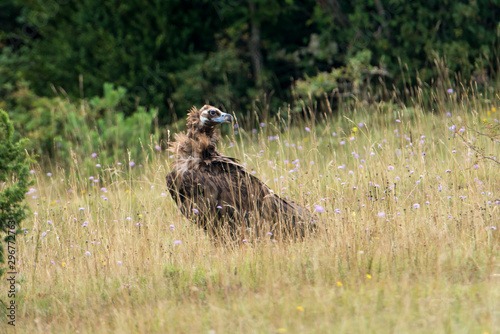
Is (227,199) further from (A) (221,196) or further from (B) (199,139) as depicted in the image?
(B) (199,139)

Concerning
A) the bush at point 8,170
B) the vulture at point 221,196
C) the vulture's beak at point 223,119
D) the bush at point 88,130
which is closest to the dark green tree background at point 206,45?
the bush at point 88,130

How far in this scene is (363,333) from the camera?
3.90 m

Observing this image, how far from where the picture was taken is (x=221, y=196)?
6.06 m

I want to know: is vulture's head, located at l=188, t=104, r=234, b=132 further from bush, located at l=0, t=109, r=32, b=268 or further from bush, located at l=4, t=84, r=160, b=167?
bush, located at l=4, t=84, r=160, b=167

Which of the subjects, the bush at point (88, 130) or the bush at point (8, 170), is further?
the bush at point (88, 130)

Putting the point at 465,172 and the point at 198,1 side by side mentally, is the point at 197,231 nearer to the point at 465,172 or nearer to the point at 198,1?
the point at 465,172

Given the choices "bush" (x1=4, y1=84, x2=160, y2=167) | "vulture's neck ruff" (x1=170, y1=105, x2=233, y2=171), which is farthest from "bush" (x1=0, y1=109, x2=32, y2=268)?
"bush" (x1=4, y1=84, x2=160, y2=167)

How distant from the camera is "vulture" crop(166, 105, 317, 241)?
5.90 metres

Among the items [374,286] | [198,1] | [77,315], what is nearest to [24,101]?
[198,1]

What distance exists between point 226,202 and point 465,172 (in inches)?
101

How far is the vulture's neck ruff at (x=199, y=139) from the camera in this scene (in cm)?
612

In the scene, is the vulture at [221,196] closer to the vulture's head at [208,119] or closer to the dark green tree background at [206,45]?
the vulture's head at [208,119]

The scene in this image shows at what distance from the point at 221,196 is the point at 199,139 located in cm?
62

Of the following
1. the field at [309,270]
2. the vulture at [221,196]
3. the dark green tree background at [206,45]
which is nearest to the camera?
the field at [309,270]
